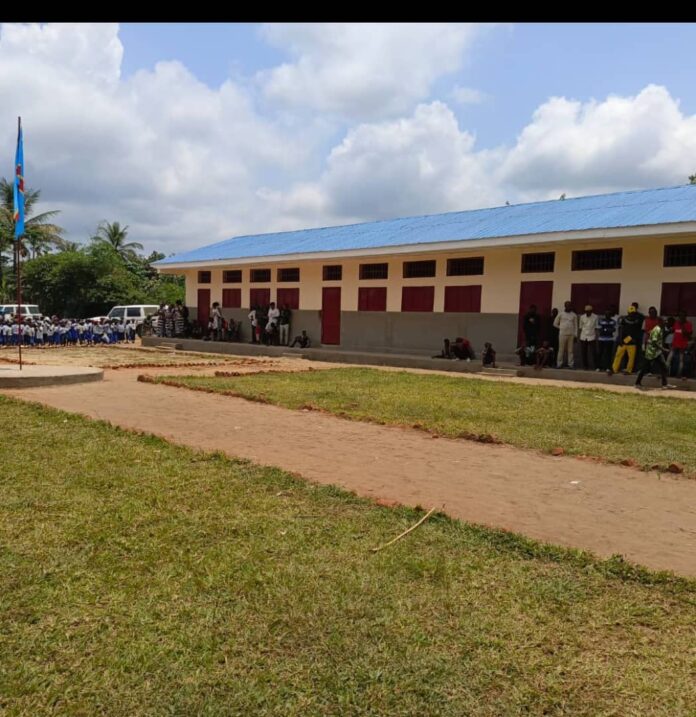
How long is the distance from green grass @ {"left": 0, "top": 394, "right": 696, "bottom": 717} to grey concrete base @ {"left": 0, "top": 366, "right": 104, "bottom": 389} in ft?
22.7

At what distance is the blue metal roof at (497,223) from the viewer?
14977 millimetres

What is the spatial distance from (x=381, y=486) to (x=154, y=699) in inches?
116

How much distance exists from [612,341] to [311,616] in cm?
1333

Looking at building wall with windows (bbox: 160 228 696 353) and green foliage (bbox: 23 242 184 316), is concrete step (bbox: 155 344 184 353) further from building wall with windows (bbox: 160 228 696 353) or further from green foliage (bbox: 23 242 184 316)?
green foliage (bbox: 23 242 184 316)

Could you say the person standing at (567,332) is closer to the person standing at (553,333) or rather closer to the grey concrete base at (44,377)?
the person standing at (553,333)

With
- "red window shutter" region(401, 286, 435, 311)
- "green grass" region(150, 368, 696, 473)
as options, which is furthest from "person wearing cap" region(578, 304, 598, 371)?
"red window shutter" region(401, 286, 435, 311)

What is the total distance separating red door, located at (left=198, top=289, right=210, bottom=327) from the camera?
2678 cm

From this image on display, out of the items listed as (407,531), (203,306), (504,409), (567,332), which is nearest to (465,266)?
(567,332)

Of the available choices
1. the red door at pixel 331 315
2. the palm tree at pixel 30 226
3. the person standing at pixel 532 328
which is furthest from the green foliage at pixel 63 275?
the person standing at pixel 532 328

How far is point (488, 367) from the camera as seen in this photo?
52.1 ft

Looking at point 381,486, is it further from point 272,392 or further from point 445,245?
point 445,245

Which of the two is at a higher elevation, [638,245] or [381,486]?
[638,245]

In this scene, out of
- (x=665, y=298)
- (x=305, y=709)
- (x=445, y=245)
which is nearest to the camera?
(x=305, y=709)

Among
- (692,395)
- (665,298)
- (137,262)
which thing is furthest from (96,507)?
(137,262)
